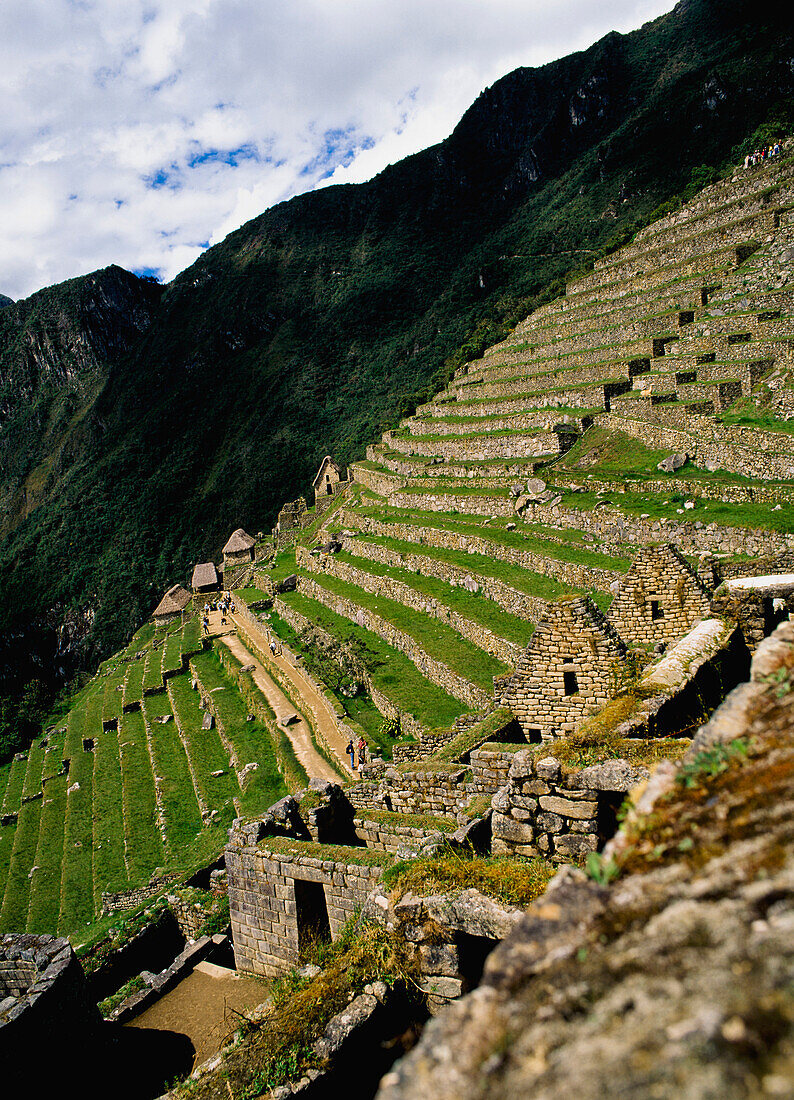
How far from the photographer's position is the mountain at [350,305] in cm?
6812

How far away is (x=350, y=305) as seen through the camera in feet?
401

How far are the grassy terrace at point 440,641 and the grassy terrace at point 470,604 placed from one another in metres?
0.69

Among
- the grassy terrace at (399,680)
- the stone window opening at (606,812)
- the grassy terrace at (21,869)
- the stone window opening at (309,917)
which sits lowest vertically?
the grassy terrace at (21,869)

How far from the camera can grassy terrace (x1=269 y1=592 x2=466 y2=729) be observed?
14.6 meters

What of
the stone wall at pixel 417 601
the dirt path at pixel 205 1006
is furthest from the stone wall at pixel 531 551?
the dirt path at pixel 205 1006

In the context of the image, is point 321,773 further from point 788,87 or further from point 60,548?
point 60,548

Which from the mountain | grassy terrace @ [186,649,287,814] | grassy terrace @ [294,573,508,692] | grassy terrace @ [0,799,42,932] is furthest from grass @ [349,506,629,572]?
the mountain

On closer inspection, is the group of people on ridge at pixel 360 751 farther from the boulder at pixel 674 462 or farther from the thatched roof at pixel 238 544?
the thatched roof at pixel 238 544

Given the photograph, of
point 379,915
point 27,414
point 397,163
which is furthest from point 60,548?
point 379,915

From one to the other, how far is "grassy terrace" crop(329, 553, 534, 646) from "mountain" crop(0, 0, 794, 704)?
116 ft

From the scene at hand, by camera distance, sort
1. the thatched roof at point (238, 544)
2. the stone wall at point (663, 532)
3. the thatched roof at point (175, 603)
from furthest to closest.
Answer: the thatched roof at point (238, 544) → the thatched roof at point (175, 603) → the stone wall at point (663, 532)

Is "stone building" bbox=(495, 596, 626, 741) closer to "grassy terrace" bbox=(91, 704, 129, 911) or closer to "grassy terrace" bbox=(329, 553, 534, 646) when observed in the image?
"grassy terrace" bbox=(329, 553, 534, 646)

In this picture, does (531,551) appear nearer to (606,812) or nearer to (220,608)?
(606,812)

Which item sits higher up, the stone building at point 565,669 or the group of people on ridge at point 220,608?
the stone building at point 565,669
